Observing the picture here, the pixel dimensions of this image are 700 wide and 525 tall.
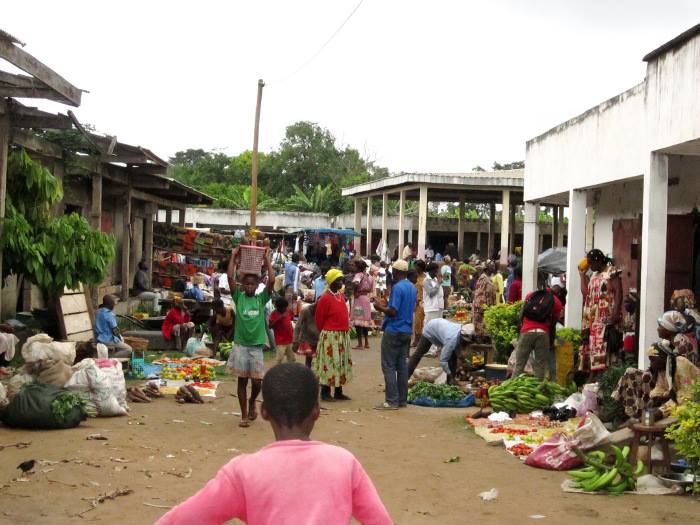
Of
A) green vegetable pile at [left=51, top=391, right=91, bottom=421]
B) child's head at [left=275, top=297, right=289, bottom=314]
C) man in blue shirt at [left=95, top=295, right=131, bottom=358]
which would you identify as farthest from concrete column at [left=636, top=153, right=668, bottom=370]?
man in blue shirt at [left=95, top=295, right=131, bottom=358]

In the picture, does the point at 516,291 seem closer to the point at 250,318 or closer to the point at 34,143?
the point at 250,318

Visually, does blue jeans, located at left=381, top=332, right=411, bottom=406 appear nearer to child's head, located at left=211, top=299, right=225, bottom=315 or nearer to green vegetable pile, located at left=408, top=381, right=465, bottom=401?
green vegetable pile, located at left=408, top=381, right=465, bottom=401

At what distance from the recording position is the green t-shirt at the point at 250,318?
10383 mm

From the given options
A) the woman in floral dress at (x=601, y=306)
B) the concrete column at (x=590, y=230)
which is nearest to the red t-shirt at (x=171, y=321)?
the concrete column at (x=590, y=230)

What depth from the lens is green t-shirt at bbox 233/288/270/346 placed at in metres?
10.4

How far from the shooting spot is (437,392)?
41.5ft

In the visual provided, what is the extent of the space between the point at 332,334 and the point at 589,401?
338 centimetres

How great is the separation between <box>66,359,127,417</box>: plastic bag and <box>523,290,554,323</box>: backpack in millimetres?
5466

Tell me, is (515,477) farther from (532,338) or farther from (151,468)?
(532,338)

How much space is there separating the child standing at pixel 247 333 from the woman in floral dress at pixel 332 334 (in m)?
1.78

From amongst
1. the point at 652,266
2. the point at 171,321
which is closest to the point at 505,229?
the point at 171,321

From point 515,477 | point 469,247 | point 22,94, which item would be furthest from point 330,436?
→ point 469,247

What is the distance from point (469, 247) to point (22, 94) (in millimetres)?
37201

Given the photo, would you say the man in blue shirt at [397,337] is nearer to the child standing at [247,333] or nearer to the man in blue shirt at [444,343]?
the man in blue shirt at [444,343]
